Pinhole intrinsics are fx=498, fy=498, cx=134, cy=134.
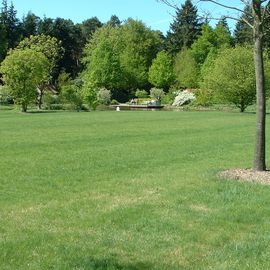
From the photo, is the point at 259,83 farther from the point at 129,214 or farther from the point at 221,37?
the point at 221,37

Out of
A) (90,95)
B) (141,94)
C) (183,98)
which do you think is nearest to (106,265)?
(90,95)

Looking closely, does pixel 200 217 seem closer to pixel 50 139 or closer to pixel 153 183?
pixel 153 183

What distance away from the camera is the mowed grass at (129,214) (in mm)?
5531

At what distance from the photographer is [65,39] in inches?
3553

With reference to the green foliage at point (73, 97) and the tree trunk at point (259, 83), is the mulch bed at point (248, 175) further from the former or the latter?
the green foliage at point (73, 97)

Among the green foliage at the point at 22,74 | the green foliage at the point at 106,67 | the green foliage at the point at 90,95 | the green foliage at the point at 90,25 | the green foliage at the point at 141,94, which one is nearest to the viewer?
the green foliage at the point at 22,74

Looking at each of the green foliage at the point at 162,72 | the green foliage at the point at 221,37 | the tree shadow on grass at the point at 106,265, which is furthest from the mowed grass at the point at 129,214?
the green foliage at the point at 221,37

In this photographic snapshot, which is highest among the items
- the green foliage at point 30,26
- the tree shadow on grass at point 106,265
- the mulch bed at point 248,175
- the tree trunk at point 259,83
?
the green foliage at point 30,26

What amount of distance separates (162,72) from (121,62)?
→ 8.39m

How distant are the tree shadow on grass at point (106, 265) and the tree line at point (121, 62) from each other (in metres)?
43.9

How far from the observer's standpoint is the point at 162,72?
78938 mm

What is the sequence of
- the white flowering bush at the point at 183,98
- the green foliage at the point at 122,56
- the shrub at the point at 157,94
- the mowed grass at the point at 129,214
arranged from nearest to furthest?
the mowed grass at the point at 129,214 < the white flowering bush at the point at 183,98 < the shrub at the point at 157,94 < the green foliage at the point at 122,56

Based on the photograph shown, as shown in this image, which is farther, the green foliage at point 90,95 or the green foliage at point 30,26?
the green foliage at point 30,26

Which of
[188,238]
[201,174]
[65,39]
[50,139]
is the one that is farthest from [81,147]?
[65,39]
